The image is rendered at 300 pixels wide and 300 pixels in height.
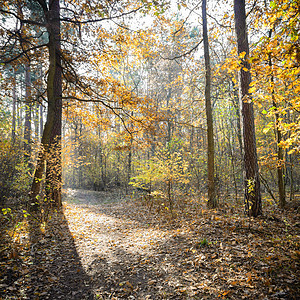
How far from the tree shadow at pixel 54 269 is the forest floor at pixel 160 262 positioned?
15mm

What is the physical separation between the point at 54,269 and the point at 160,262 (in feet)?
6.83

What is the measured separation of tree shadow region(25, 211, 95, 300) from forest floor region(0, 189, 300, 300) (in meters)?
0.02

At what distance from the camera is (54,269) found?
3639 millimetres

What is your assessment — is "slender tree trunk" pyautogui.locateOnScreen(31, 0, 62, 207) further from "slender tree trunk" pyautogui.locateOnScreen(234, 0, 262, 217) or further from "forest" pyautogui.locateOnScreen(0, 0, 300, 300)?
"slender tree trunk" pyautogui.locateOnScreen(234, 0, 262, 217)

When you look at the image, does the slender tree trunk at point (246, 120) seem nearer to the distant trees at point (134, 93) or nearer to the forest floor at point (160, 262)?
the distant trees at point (134, 93)

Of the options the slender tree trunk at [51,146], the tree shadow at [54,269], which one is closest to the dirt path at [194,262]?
the tree shadow at [54,269]

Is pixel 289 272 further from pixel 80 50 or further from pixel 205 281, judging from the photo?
pixel 80 50

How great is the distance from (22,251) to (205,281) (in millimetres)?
3698

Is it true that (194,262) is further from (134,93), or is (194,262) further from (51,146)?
(134,93)

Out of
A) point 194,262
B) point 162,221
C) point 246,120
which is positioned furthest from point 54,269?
point 246,120

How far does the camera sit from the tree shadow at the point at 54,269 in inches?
118

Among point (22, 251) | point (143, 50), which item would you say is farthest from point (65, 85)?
point (22, 251)

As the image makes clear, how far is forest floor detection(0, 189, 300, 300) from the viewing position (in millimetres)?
2836

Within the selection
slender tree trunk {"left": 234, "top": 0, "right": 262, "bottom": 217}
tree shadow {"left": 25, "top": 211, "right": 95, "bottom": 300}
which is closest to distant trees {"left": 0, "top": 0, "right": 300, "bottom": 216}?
slender tree trunk {"left": 234, "top": 0, "right": 262, "bottom": 217}
